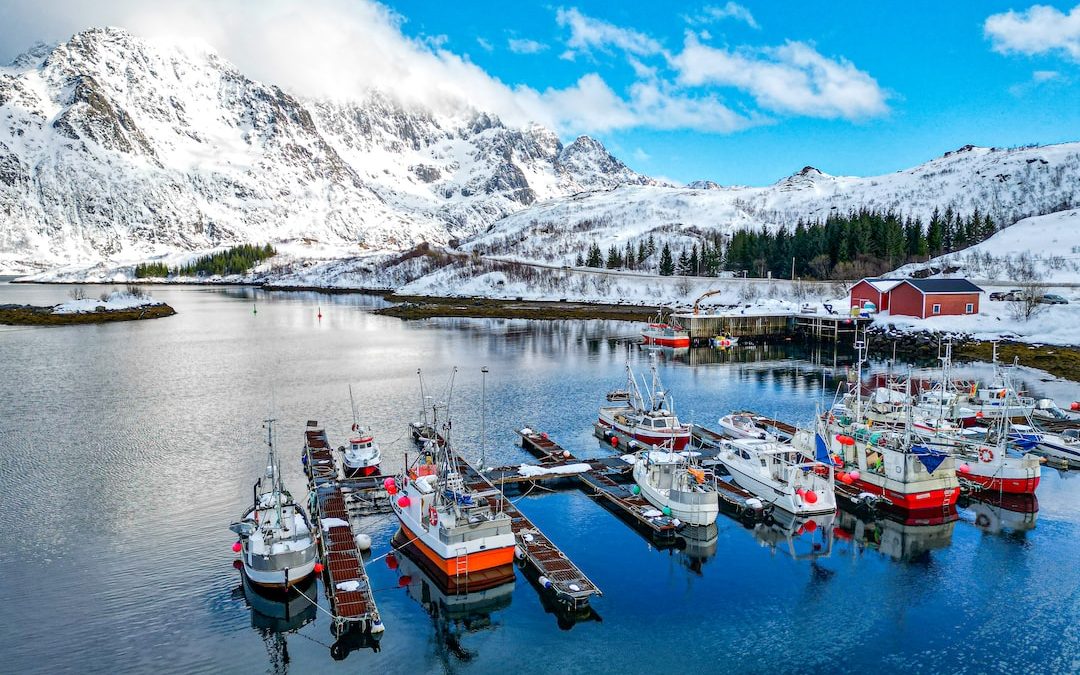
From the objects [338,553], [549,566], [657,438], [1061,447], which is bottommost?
[549,566]

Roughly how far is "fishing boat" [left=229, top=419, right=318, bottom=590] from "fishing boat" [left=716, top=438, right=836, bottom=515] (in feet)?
73.5

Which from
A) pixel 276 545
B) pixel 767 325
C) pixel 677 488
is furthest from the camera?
pixel 767 325

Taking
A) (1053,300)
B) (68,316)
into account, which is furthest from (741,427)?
(68,316)

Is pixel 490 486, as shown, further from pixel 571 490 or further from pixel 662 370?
pixel 662 370

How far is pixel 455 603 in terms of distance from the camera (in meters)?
27.4

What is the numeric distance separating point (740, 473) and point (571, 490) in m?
9.34

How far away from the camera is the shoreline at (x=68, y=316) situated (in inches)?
4872

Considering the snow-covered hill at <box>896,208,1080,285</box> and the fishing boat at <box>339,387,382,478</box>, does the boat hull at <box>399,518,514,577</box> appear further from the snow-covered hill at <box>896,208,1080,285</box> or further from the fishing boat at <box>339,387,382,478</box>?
the snow-covered hill at <box>896,208,1080,285</box>

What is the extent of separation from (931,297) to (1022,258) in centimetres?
5029

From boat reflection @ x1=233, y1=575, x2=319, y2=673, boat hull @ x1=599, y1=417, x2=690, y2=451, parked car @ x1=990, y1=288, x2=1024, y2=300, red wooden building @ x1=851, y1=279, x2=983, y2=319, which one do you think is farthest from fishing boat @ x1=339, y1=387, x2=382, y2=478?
parked car @ x1=990, y1=288, x2=1024, y2=300

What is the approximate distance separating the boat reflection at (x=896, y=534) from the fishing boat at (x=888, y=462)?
108 centimetres

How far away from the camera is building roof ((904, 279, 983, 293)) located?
101669 mm

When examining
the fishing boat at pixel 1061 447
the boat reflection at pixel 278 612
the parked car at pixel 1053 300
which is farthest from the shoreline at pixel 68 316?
the parked car at pixel 1053 300

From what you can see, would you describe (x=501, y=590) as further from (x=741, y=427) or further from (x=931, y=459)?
Answer: (x=741, y=427)
